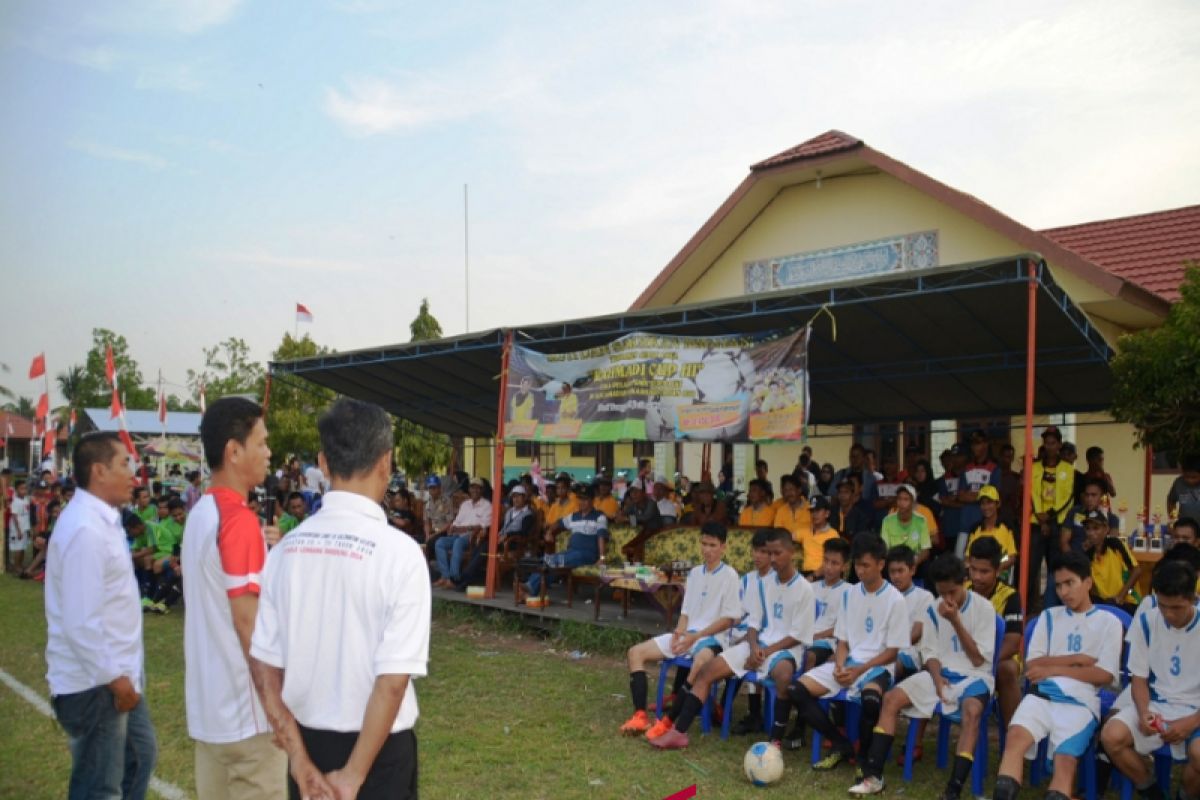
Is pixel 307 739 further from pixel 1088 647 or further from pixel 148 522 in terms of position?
pixel 148 522

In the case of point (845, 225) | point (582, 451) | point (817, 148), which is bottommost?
point (582, 451)

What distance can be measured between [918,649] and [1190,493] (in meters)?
3.91

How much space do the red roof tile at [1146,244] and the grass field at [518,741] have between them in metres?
10.2

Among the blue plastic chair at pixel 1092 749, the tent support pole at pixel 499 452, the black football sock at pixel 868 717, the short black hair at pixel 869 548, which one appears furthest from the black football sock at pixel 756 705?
the tent support pole at pixel 499 452

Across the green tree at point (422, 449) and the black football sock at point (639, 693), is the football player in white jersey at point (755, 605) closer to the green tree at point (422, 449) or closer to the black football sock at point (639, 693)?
the black football sock at point (639, 693)

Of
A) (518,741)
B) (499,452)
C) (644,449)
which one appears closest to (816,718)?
(518,741)

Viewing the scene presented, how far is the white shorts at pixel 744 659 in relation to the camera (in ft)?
21.0

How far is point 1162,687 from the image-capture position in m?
5.01

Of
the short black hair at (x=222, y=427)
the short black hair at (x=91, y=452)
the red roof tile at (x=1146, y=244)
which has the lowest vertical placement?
the short black hair at (x=91, y=452)

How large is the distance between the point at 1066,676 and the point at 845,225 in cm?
1180

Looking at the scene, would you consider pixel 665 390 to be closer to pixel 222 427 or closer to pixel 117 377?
pixel 222 427

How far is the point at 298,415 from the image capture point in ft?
92.8

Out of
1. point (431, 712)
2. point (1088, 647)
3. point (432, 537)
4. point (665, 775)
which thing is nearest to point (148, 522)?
point (432, 537)

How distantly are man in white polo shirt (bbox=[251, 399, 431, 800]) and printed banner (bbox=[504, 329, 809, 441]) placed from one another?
6.44m
